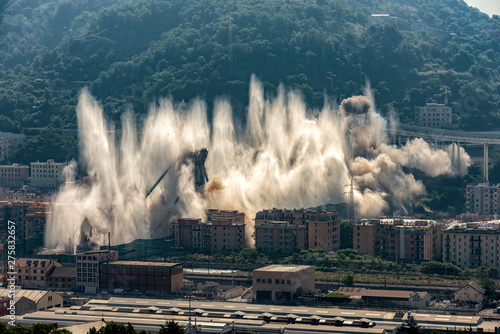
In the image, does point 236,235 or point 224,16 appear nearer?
point 236,235

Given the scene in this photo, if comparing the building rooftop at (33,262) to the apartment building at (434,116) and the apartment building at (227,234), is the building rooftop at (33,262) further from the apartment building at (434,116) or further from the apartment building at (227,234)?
the apartment building at (434,116)

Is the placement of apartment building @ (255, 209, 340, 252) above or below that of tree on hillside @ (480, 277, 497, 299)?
above

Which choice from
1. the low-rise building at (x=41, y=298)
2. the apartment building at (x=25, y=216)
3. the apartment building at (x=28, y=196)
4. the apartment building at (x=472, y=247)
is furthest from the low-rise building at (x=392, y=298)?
the apartment building at (x=28, y=196)

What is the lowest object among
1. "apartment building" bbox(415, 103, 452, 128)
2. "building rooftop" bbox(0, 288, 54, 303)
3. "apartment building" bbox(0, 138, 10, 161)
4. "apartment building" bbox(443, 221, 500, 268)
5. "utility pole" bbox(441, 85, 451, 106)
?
"building rooftop" bbox(0, 288, 54, 303)

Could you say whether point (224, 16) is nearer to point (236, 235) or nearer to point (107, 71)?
point (107, 71)

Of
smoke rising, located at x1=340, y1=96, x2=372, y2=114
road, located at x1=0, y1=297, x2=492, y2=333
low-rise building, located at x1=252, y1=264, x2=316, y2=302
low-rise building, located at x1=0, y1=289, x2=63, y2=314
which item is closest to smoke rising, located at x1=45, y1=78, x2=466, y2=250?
smoke rising, located at x1=340, y1=96, x2=372, y2=114

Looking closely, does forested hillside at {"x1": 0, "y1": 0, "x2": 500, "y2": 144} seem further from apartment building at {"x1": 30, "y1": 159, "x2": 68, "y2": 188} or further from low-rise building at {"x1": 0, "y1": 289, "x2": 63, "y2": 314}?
low-rise building at {"x1": 0, "y1": 289, "x2": 63, "y2": 314}

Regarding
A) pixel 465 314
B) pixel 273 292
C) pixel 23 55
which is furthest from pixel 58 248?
pixel 23 55

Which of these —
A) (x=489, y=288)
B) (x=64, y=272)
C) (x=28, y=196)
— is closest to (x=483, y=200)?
(x=489, y=288)

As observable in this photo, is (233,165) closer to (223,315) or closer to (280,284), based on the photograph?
(280,284)
